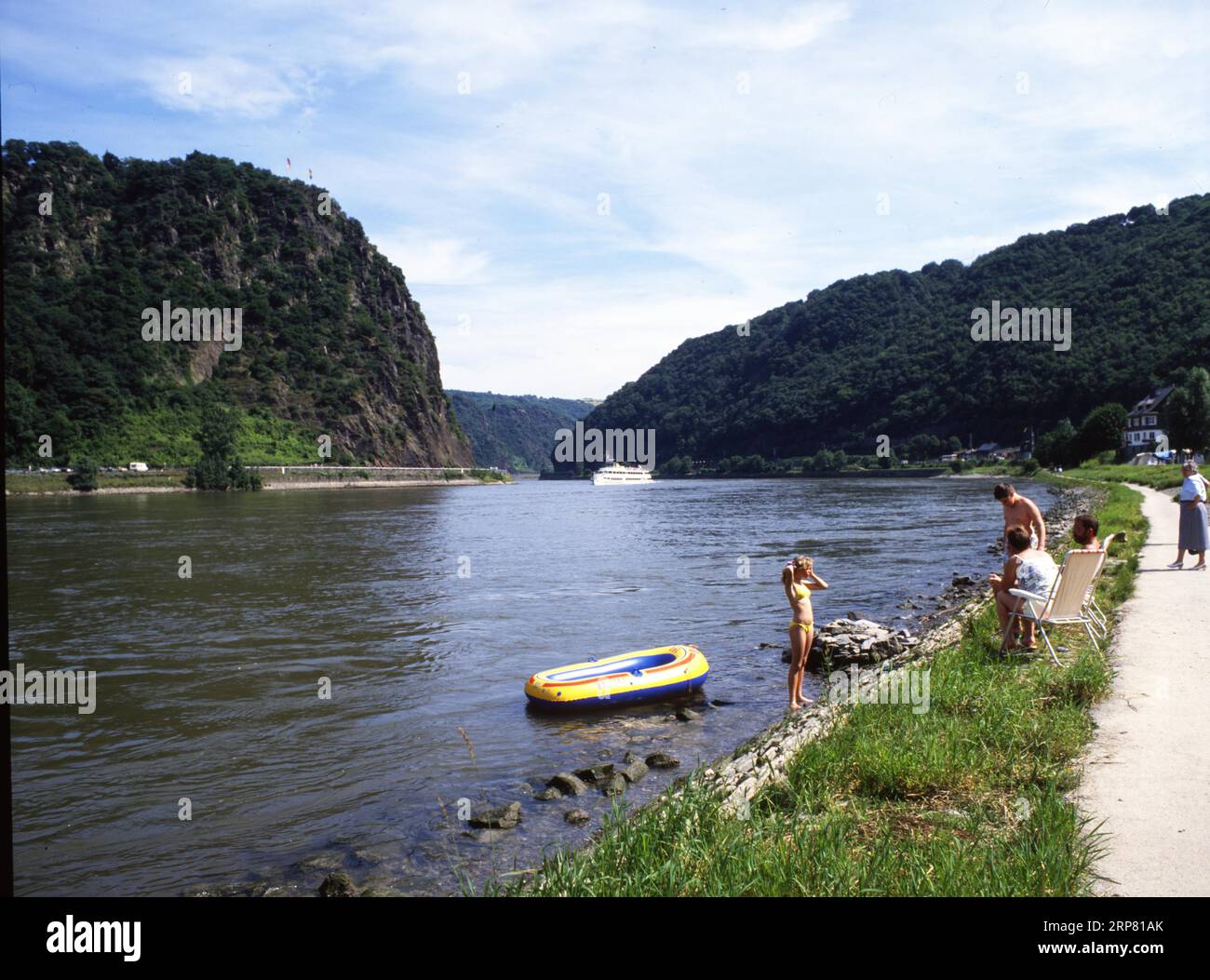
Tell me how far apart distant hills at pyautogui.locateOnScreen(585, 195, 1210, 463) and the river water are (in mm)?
93098

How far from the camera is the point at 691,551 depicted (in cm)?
3356

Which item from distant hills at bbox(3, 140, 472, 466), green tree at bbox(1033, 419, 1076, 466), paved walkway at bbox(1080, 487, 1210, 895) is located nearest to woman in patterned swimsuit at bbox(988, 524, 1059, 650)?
paved walkway at bbox(1080, 487, 1210, 895)

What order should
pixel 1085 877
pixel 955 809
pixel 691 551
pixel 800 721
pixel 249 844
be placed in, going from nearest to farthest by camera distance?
pixel 1085 877 → pixel 955 809 → pixel 249 844 → pixel 800 721 → pixel 691 551

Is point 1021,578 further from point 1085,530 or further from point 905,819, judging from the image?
point 905,819

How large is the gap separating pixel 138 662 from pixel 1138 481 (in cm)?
5216

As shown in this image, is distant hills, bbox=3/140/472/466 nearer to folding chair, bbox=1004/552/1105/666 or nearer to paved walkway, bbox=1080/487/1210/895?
folding chair, bbox=1004/552/1105/666
